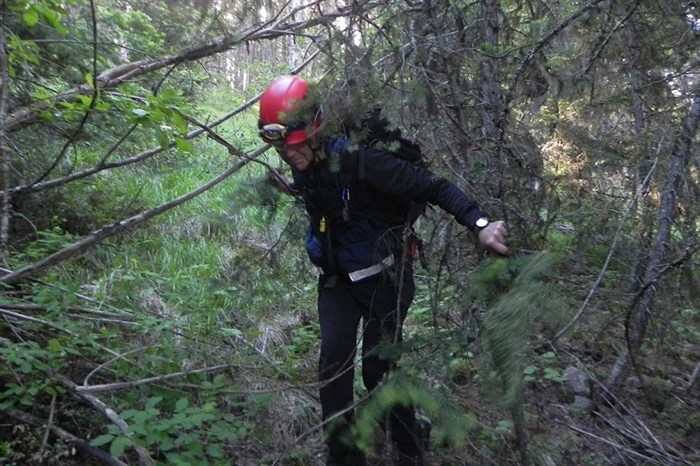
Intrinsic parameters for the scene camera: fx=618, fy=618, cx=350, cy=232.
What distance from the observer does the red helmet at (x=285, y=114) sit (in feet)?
9.84

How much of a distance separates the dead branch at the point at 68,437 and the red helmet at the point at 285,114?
5.76 ft

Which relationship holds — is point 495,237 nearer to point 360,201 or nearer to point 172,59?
point 360,201

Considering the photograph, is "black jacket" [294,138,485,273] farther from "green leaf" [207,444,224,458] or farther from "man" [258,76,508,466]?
"green leaf" [207,444,224,458]

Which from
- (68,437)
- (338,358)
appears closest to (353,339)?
(338,358)

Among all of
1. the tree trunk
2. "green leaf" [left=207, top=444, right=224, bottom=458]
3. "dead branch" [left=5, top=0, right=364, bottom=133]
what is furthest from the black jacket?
the tree trunk

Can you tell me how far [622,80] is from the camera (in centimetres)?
496

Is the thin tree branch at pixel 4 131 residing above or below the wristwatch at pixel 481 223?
above

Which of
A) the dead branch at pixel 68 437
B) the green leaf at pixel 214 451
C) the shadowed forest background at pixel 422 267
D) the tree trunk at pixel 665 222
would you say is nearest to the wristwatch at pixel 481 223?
the shadowed forest background at pixel 422 267

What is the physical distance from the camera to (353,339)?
3244 millimetres

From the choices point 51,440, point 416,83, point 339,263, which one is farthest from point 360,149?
point 51,440

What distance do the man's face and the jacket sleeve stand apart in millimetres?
303

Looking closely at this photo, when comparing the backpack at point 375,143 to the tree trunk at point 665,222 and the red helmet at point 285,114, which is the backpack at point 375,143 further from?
the tree trunk at point 665,222

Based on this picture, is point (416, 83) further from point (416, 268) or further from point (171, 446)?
point (171, 446)

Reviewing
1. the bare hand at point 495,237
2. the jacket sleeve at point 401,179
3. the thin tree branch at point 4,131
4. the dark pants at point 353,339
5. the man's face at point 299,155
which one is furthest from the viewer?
the thin tree branch at point 4,131
